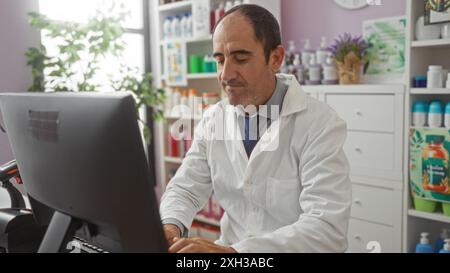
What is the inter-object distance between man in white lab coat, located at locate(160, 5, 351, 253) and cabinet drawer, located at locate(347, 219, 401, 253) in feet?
4.10

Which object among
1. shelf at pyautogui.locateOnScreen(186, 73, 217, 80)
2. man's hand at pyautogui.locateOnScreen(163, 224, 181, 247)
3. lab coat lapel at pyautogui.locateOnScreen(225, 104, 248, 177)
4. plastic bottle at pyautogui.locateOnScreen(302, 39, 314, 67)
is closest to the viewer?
man's hand at pyautogui.locateOnScreen(163, 224, 181, 247)

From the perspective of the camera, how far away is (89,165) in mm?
729

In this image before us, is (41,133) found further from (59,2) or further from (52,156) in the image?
(59,2)

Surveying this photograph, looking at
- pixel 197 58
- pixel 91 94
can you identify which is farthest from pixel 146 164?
pixel 197 58

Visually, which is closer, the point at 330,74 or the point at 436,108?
the point at 436,108

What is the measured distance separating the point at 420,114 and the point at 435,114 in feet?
0.24

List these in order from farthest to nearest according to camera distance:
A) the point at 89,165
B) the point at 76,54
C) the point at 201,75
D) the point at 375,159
Answer: the point at 201,75 → the point at 76,54 → the point at 375,159 → the point at 89,165

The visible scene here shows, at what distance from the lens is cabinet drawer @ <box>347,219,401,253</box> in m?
2.46

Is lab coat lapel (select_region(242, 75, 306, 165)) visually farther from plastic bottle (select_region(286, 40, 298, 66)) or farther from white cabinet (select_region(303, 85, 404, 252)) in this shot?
plastic bottle (select_region(286, 40, 298, 66))

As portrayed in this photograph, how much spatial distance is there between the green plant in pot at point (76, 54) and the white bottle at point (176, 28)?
60 centimetres

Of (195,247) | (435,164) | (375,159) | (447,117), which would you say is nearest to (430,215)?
(435,164)

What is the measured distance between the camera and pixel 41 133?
2.68 feet

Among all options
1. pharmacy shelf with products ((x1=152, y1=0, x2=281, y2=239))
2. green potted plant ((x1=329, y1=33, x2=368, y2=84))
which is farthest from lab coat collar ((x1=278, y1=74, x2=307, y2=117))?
pharmacy shelf with products ((x1=152, y1=0, x2=281, y2=239))

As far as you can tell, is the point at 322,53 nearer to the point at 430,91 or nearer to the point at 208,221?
the point at 430,91
